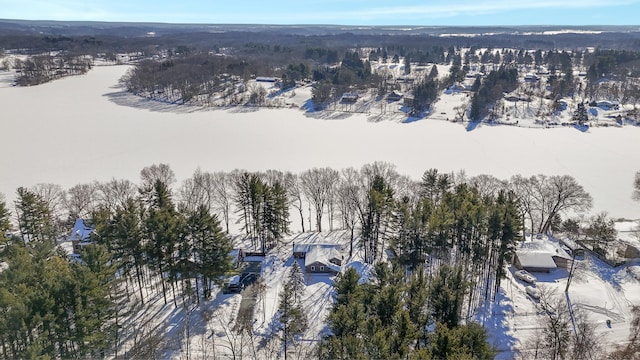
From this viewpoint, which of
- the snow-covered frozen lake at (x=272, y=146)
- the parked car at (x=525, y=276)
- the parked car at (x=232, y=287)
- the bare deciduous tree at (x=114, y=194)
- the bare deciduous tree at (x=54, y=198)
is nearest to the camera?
the parked car at (x=232, y=287)

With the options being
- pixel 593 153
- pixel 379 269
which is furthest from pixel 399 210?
pixel 593 153

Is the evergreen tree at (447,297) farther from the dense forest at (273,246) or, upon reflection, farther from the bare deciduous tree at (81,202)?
the bare deciduous tree at (81,202)

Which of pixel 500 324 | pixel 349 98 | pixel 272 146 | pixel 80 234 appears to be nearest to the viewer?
pixel 500 324

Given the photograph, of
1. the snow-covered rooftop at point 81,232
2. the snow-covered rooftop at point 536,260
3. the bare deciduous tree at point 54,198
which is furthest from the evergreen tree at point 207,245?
the snow-covered rooftop at point 536,260

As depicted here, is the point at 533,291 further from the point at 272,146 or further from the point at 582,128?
the point at 582,128

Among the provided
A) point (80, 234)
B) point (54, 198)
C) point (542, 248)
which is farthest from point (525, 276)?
point (54, 198)

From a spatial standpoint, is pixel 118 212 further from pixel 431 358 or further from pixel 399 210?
pixel 431 358

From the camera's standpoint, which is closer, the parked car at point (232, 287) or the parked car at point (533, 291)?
the parked car at point (533, 291)

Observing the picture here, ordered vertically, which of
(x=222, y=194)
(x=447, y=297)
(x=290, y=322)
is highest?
(x=447, y=297)
